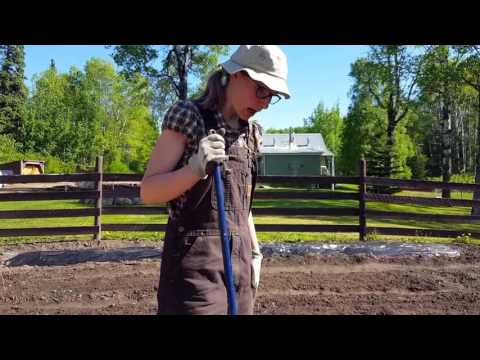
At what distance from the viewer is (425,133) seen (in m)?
52.3

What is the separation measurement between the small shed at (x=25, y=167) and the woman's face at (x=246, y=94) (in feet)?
95.8

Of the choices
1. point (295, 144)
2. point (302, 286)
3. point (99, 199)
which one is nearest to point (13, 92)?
point (295, 144)

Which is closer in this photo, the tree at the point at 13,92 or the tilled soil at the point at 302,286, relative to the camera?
the tilled soil at the point at 302,286

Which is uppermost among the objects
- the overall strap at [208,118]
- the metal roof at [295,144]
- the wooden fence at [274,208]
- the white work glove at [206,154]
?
the metal roof at [295,144]

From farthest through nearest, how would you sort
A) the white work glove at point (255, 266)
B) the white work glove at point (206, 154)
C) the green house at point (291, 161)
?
the green house at point (291, 161)
the white work glove at point (255, 266)
the white work glove at point (206, 154)

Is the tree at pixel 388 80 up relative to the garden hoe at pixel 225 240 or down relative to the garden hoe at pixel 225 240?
up

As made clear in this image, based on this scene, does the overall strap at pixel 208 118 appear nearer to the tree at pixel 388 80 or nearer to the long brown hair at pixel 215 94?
the long brown hair at pixel 215 94

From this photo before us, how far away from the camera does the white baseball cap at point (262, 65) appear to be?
1684 millimetres

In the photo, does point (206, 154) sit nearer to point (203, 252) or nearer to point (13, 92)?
point (203, 252)

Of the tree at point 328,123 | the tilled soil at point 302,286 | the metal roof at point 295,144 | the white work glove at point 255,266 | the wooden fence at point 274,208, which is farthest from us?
the tree at point 328,123

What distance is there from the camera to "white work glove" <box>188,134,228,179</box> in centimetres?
156

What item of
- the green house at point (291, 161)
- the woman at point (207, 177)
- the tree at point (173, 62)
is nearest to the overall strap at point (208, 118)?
the woman at point (207, 177)

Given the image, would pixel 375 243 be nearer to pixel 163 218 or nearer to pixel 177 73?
pixel 163 218

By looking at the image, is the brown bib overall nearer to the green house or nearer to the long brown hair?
the long brown hair
